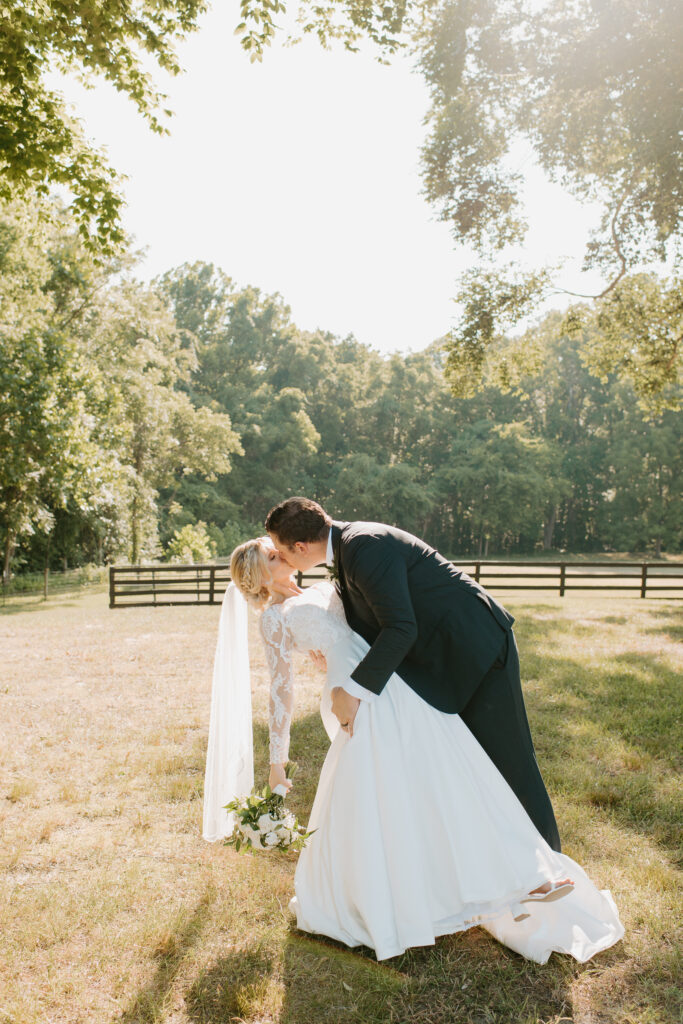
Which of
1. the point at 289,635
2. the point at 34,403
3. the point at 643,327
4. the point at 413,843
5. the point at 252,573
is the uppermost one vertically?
the point at 643,327

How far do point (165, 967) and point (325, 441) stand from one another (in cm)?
5013

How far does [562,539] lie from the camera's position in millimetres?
51781

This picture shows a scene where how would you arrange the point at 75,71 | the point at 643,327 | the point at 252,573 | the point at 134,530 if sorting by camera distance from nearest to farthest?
the point at 252,573, the point at 75,71, the point at 643,327, the point at 134,530

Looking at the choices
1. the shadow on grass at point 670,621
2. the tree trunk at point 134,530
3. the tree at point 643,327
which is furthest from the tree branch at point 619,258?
the tree trunk at point 134,530

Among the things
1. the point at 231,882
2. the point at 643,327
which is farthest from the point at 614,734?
the point at 643,327

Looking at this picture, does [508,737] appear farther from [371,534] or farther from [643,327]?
[643,327]

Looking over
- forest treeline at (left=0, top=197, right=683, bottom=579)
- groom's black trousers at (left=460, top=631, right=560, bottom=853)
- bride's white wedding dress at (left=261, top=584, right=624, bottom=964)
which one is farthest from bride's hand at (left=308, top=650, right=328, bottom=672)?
forest treeline at (left=0, top=197, right=683, bottom=579)

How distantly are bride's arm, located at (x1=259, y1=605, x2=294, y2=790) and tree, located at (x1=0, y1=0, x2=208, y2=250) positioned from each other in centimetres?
598

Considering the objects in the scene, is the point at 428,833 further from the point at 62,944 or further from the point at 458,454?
the point at 458,454

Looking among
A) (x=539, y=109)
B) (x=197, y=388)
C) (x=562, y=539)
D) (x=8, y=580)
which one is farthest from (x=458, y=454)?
(x=539, y=109)

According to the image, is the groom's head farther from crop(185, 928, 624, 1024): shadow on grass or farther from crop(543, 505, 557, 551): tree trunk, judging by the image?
crop(543, 505, 557, 551): tree trunk

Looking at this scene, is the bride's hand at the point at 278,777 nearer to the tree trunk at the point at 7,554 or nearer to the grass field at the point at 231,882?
the grass field at the point at 231,882

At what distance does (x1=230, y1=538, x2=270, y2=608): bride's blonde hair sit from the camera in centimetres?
381

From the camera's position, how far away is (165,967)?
3264 mm
